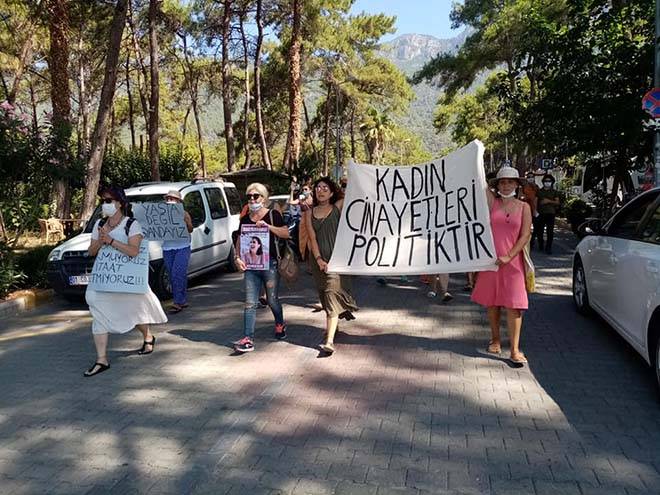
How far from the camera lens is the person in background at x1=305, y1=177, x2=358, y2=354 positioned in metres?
5.70

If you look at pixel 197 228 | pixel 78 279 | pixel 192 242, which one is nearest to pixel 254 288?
pixel 78 279

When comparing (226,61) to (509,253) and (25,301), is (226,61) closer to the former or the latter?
(25,301)

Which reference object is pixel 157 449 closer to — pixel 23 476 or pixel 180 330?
pixel 23 476

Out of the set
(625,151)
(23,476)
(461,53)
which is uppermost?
(461,53)

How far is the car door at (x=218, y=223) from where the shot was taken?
33.9 feet

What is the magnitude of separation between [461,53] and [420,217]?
24278 mm

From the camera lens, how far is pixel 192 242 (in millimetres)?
9438

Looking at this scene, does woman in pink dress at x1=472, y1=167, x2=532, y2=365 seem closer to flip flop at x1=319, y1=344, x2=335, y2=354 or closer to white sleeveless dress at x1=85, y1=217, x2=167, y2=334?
flip flop at x1=319, y1=344, x2=335, y2=354

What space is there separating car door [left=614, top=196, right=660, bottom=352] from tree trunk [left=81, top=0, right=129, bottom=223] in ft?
34.7

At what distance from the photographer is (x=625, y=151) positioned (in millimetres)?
13273

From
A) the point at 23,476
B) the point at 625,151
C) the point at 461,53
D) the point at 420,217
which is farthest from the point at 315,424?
the point at 461,53

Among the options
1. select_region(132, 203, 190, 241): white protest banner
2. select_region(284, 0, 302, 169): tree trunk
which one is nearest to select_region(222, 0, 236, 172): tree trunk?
select_region(284, 0, 302, 169): tree trunk

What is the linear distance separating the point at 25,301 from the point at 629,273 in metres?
7.47

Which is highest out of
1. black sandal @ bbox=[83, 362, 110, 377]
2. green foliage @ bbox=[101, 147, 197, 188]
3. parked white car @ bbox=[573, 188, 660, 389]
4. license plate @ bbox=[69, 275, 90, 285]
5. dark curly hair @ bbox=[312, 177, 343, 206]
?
green foliage @ bbox=[101, 147, 197, 188]
